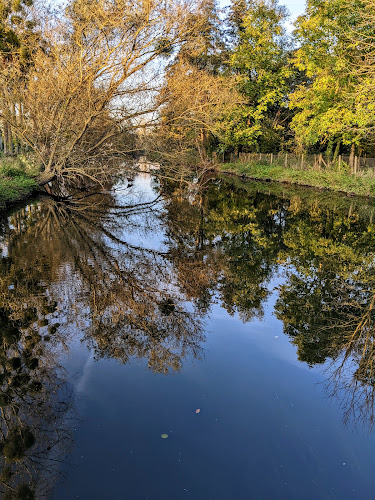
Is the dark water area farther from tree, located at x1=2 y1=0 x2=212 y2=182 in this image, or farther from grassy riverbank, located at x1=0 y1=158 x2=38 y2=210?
tree, located at x1=2 y1=0 x2=212 y2=182

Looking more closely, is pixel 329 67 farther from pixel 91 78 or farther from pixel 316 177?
pixel 91 78

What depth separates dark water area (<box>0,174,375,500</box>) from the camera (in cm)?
364

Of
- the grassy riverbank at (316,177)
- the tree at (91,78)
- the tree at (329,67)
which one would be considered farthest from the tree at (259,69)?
the tree at (91,78)

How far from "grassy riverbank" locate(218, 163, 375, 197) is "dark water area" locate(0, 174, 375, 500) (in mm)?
15038

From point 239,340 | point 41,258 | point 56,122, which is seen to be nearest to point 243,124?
point 56,122

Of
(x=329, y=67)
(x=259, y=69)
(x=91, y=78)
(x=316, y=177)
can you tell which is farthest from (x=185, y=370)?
(x=259, y=69)

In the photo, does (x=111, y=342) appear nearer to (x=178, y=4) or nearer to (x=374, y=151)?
(x=178, y=4)

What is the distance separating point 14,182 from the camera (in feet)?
59.3

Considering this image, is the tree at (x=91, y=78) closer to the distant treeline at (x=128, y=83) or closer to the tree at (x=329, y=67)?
the distant treeline at (x=128, y=83)

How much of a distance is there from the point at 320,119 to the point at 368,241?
17175mm

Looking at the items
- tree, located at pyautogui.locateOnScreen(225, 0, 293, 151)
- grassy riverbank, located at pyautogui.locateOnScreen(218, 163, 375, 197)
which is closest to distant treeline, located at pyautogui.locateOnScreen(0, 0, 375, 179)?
grassy riverbank, located at pyautogui.locateOnScreen(218, 163, 375, 197)

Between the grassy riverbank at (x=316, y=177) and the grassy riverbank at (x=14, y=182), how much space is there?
19076mm

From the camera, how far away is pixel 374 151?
37062 mm

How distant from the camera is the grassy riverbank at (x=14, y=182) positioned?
16.5 metres
